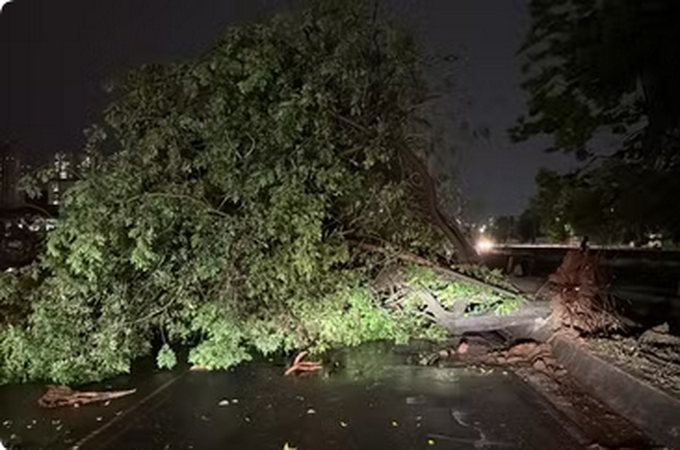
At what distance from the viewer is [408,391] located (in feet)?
27.7

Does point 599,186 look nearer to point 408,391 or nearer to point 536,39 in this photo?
point 536,39

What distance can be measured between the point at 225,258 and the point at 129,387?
2.34m

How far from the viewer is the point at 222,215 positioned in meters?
10.5

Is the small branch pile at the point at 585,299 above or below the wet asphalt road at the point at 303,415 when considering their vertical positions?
above

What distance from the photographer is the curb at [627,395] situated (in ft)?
20.7

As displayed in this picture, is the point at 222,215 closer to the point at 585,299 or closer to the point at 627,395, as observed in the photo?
the point at 585,299

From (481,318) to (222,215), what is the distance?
522cm

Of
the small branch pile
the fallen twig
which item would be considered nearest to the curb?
the small branch pile

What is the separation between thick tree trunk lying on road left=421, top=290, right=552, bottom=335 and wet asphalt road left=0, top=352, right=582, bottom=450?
2851 mm

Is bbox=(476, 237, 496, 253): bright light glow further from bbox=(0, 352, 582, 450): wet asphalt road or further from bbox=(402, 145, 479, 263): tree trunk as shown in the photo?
bbox=(0, 352, 582, 450): wet asphalt road

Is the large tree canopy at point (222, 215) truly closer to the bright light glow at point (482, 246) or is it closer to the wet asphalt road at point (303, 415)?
the wet asphalt road at point (303, 415)

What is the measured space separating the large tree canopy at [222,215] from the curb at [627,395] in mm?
3720

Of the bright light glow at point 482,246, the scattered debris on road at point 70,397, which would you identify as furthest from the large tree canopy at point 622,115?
the scattered debris on road at point 70,397

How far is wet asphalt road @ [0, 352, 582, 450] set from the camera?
21.1ft
